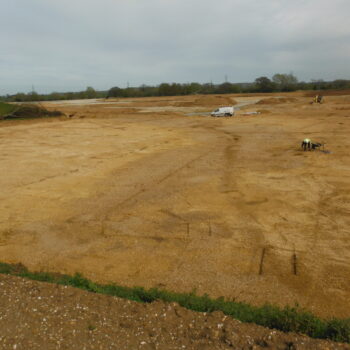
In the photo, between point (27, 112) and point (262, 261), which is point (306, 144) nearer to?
point (262, 261)

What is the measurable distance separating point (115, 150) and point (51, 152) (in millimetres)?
3074

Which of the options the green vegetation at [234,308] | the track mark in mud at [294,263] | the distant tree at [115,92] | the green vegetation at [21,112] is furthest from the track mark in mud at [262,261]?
the distant tree at [115,92]

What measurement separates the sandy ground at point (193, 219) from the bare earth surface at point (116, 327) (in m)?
1.32

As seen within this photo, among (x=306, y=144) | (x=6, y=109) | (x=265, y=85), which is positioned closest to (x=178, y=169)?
(x=306, y=144)

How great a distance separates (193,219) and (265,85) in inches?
3035

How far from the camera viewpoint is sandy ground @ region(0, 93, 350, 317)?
6.00m

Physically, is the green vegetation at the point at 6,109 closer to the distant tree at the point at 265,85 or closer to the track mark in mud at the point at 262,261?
the track mark in mud at the point at 262,261

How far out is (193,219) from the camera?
838 cm

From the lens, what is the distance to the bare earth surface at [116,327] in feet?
12.4

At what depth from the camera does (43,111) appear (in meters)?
37.0

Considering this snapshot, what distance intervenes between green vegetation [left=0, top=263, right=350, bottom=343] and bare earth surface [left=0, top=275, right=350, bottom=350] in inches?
12.5

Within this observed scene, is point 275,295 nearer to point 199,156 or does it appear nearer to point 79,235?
point 79,235

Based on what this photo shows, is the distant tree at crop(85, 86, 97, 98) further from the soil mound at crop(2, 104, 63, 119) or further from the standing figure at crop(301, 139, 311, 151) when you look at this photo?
the standing figure at crop(301, 139, 311, 151)

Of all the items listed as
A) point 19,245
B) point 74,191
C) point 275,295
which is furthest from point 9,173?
point 275,295
